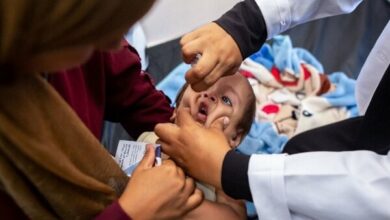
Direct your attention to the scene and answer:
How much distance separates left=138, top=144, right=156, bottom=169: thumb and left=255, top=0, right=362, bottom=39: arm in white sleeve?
44 centimetres

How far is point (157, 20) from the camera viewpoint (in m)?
2.23

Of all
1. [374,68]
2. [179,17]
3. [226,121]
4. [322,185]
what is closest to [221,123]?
[226,121]

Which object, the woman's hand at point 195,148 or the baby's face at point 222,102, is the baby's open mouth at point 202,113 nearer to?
the baby's face at point 222,102

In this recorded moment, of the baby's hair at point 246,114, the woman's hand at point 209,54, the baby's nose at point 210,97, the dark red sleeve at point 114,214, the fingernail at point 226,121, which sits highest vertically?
the woman's hand at point 209,54

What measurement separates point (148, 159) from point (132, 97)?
0.22 meters

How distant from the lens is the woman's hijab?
0.52 meters

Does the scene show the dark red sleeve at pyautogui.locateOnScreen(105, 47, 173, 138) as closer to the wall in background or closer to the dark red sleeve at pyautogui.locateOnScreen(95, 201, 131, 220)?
the dark red sleeve at pyautogui.locateOnScreen(95, 201, 131, 220)

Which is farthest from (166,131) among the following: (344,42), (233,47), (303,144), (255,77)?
(344,42)

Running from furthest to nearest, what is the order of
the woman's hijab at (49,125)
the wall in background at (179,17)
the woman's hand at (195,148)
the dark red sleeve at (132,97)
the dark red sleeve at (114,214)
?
the wall in background at (179,17)
the dark red sleeve at (132,97)
the woman's hand at (195,148)
the dark red sleeve at (114,214)
the woman's hijab at (49,125)

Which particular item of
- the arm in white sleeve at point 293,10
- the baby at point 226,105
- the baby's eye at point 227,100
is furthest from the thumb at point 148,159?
the arm in white sleeve at point 293,10

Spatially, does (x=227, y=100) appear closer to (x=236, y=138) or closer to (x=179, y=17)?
(x=236, y=138)

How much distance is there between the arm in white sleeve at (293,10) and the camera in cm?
119

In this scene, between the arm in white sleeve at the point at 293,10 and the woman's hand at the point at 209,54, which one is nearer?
the woman's hand at the point at 209,54

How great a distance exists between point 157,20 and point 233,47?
1205 millimetres
